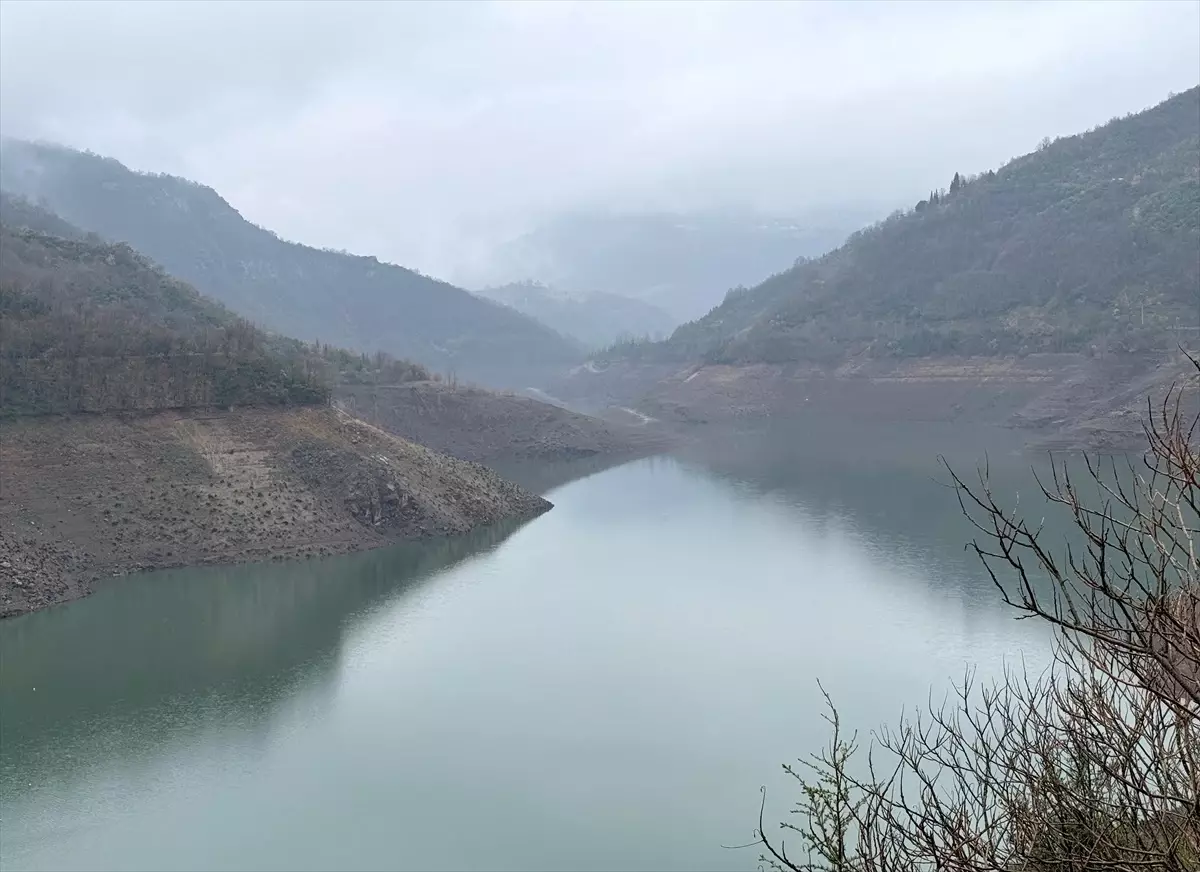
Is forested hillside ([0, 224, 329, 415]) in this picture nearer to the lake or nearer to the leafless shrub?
the lake

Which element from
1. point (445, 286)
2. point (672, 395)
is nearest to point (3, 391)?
point (672, 395)

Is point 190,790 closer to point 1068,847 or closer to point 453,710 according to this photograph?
point 453,710

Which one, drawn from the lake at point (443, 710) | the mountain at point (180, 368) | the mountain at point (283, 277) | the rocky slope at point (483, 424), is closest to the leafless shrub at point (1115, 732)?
the lake at point (443, 710)

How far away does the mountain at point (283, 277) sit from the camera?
354 ft

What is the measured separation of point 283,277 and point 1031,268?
81.4m

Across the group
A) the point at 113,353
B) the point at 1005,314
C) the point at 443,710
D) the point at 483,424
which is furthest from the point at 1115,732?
the point at 1005,314

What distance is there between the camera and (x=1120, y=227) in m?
67.8

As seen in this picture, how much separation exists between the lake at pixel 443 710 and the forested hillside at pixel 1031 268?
35.3m

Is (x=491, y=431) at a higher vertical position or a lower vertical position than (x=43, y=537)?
higher

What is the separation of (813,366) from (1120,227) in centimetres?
2155

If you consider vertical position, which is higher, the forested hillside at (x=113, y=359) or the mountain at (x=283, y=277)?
the mountain at (x=283, y=277)

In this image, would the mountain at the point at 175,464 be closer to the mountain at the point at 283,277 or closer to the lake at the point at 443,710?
the lake at the point at 443,710

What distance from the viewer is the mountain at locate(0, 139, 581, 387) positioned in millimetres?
107750

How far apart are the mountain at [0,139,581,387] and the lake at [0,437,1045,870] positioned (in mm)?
76592
